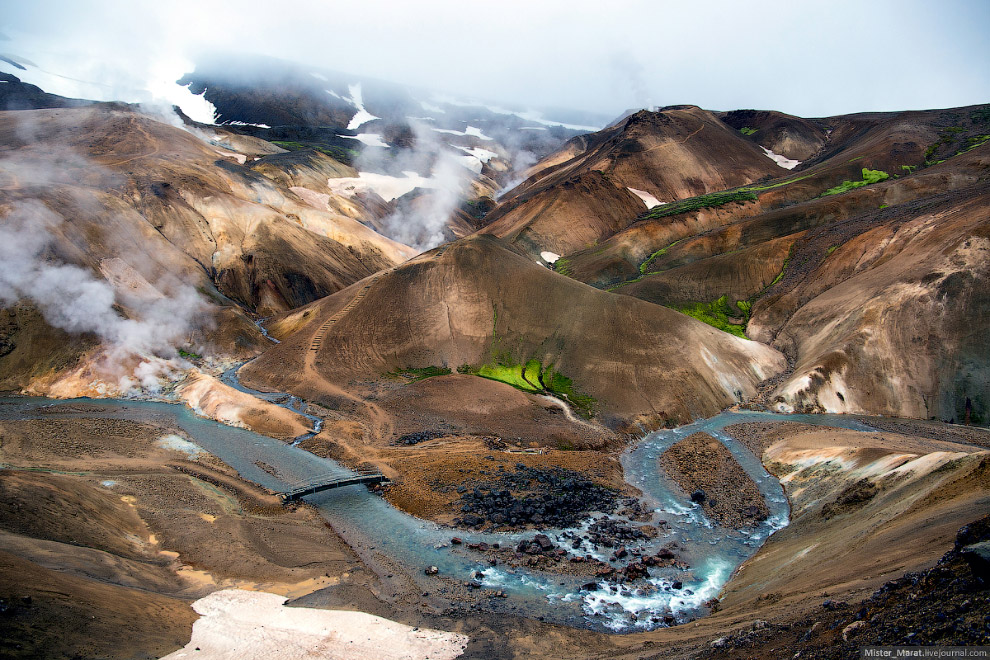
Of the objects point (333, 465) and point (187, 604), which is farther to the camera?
point (333, 465)

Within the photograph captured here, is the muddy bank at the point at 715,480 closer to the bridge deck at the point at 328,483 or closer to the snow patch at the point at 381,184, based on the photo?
the bridge deck at the point at 328,483

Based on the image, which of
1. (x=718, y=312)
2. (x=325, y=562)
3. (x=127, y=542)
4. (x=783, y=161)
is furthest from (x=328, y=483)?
(x=783, y=161)

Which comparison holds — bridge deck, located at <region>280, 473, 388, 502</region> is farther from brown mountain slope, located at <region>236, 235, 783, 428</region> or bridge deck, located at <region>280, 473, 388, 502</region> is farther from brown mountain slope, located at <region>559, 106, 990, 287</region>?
brown mountain slope, located at <region>559, 106, 990, 287</region>

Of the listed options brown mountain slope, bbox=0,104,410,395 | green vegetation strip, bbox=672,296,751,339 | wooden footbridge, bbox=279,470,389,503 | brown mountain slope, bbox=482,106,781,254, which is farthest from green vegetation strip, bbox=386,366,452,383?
brown mountain slope, bbox=482,106,781,254

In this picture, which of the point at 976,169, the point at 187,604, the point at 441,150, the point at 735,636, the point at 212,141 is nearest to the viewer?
the point at 735,636

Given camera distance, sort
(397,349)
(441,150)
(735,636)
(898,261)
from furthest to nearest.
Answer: (441,150) → (898,261) → (397,349) → (735,636)

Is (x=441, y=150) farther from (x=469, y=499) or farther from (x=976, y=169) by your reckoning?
(x=469, y=499)

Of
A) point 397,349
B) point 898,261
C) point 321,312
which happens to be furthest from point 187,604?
point 898,261
